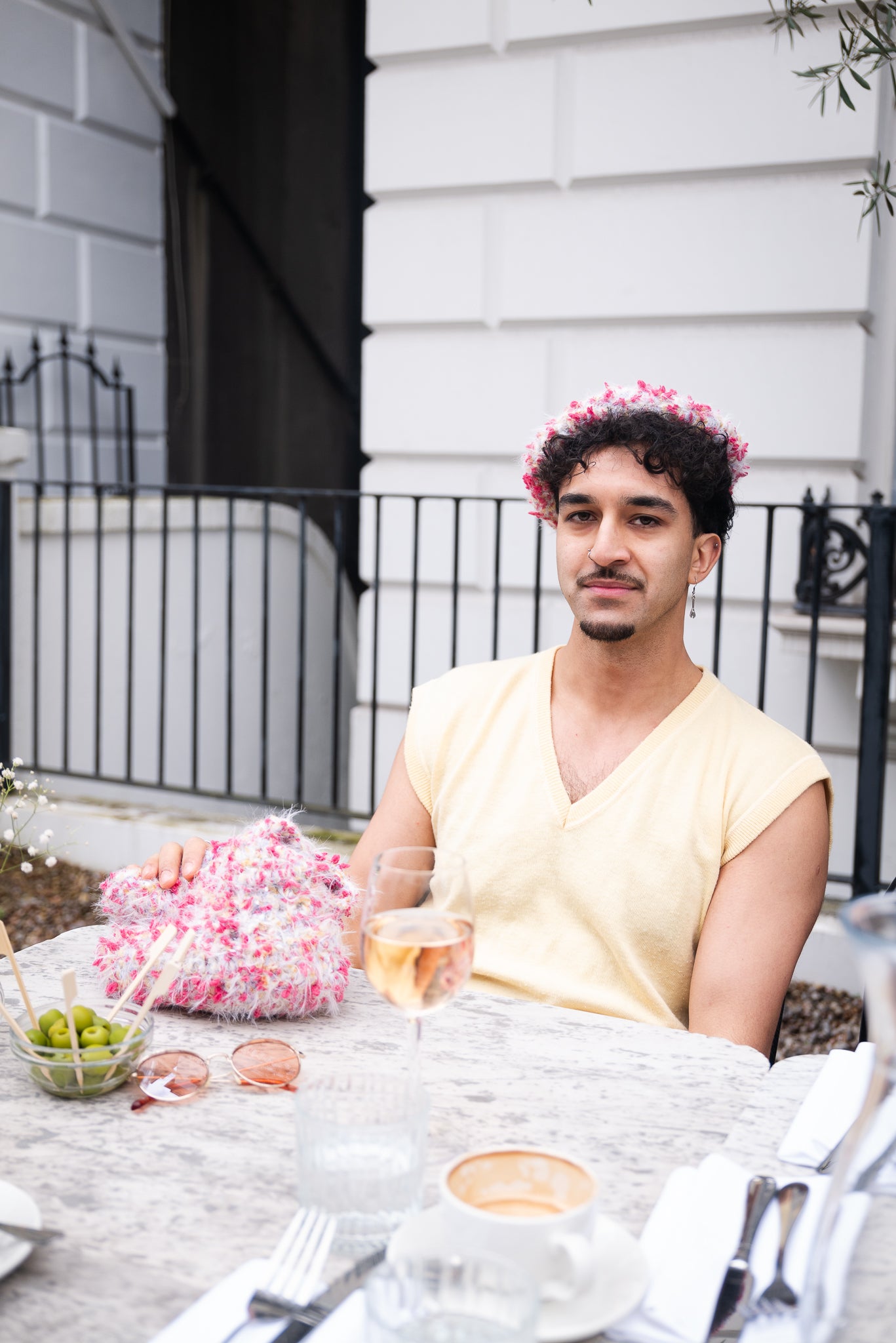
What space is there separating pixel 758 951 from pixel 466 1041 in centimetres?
61

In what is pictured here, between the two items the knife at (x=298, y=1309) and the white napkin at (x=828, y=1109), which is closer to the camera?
the knife at (x=298, y=1309)

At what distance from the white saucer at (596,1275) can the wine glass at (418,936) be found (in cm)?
20

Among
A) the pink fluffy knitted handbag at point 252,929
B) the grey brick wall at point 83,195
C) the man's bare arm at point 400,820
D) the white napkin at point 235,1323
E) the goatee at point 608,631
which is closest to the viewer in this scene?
the white napkin at point 235,1323

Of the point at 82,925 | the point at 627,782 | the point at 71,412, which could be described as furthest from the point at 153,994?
the point at 71,412

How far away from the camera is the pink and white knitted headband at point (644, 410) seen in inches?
87.3

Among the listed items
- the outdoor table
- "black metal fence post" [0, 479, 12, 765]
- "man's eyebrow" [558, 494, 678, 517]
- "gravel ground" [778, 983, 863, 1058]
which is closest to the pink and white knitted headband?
"man's eyebrow" [558, 494, 678, 517]

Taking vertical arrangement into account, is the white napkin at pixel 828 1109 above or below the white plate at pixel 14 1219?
below

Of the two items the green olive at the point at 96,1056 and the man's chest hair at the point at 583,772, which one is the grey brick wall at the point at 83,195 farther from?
the green olive at the point at 96,1056

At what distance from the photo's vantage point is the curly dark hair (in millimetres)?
2199

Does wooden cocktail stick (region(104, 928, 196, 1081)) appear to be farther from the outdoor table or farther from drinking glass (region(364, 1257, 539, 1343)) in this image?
drinking glass (region(364, 1257, 539, 1343))

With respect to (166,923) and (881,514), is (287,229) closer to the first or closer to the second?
(881,514)

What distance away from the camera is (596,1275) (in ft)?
3.31

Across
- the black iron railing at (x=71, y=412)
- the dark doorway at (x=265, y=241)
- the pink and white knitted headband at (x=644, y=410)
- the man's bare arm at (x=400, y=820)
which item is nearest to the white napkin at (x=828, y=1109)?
the man's bare arm at (x=400, y=820)

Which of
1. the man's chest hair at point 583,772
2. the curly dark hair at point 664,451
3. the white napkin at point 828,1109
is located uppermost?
the curly dark hair at point 664,451
